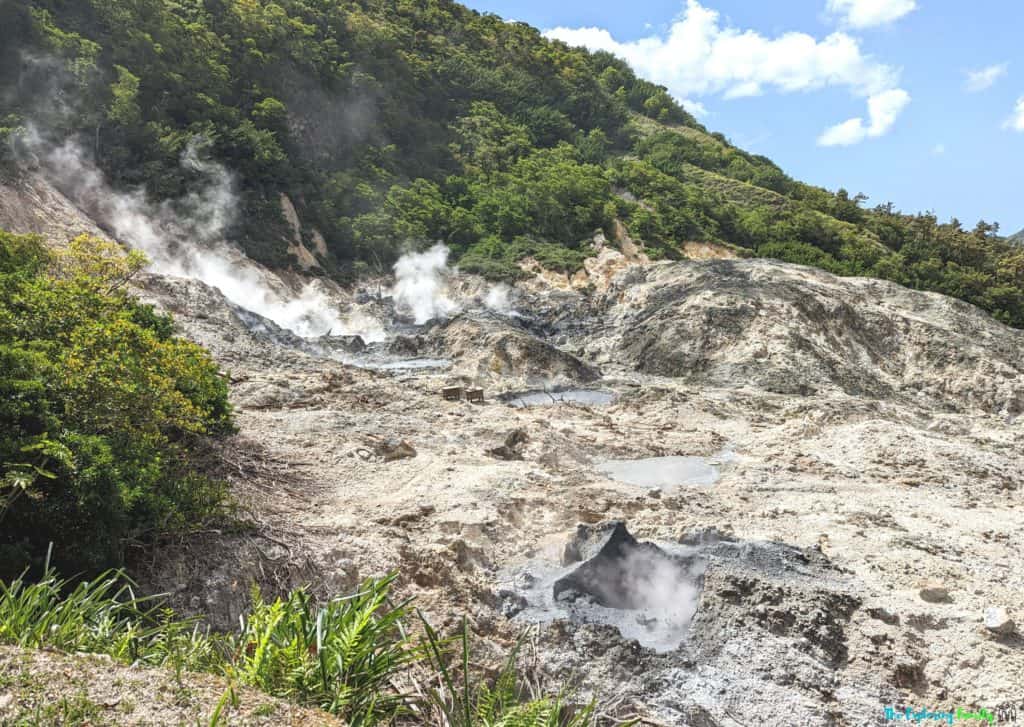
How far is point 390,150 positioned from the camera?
147 ft

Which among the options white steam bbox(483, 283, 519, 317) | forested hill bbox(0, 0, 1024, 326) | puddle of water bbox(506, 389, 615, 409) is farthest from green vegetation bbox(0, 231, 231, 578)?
forested hill bbox(0, 0, 1024, 326)

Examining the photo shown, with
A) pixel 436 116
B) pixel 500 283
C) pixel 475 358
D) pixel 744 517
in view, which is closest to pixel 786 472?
pixel 744 517

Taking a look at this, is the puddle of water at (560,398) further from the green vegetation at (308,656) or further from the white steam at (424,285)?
the white steam at (424,285)

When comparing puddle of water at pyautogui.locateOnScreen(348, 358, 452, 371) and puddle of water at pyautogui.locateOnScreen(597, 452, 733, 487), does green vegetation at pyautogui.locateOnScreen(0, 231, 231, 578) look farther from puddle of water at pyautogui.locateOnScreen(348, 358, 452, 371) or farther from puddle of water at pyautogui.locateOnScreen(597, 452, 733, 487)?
puddle of water at pyautogui.locateOnScreen(348, 358, 452, 371)

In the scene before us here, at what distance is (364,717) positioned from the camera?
3.05m

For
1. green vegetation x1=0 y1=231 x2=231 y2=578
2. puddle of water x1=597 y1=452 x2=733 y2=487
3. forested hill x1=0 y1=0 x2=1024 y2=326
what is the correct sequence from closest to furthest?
green vegetation x1=0 y1=231 x2=231 y2=578
puddle of water x1=597 y1=452 x2=733 y2=487
forested hill x1=0 y1=0 x2=1024 y2=326

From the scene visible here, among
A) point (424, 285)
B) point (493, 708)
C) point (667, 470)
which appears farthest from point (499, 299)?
point (493, 708)

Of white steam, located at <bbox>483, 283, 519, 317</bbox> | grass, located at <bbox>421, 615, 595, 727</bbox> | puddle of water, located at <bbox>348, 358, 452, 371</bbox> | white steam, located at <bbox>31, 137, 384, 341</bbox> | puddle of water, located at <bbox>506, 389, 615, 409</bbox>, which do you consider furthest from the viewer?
white steam, located at <bbox>483, 283, 519, 317</bbox>

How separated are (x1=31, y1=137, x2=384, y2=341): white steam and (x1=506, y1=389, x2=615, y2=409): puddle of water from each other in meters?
12.9

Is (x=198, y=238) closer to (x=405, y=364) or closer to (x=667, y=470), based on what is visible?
(x=405, y=364)

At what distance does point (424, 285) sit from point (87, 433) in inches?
1207

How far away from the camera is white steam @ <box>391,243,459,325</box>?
110 ft

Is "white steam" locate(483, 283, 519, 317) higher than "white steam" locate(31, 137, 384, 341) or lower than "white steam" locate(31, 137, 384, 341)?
higher

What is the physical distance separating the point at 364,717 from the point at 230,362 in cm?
1717
